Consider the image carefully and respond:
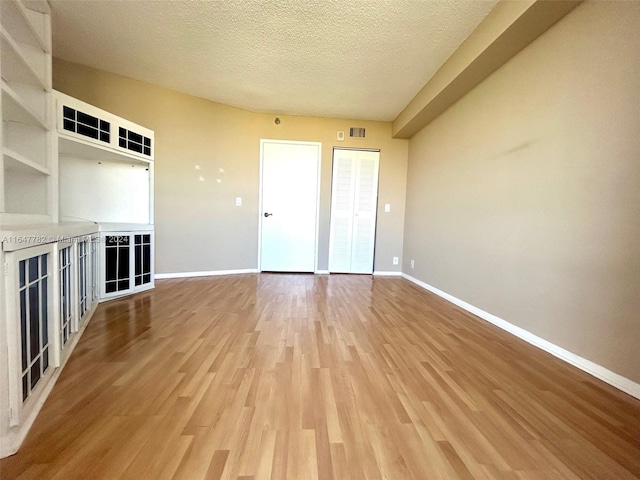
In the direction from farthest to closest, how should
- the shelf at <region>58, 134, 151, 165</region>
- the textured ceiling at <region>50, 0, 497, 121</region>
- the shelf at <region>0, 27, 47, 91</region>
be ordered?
the shelf at <region>58, 134, 151, 165</region> → the textured ceiling at <region>50, 0, 497, 121</region> → the shelf at <region>0, 27, 47, 91</region>

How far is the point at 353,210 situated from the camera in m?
4.31

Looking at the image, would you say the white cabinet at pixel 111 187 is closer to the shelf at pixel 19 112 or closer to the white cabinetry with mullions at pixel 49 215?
the white cabinetry with mullions at pixel 49 215

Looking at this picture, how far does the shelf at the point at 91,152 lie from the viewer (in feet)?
7.45

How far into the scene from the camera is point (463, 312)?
2.58m

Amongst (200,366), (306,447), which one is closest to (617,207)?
(306,447)

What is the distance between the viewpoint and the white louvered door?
426cm

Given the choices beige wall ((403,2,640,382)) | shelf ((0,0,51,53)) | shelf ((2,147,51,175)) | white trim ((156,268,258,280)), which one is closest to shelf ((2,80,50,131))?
shelf ((2,147,51,175))

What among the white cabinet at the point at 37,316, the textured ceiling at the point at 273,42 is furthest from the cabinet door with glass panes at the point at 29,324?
the textured ceiling at the point at 273,42

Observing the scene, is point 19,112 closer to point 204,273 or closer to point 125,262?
point 125,262

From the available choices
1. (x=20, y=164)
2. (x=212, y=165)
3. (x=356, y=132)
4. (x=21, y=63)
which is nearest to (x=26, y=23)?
(x=21, y=63)

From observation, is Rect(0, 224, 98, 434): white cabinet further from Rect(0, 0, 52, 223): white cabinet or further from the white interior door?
the white interior door

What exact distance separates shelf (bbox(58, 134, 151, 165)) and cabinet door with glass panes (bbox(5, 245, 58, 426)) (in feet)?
4.87

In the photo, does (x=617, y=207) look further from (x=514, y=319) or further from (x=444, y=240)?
(x=444, y=240)

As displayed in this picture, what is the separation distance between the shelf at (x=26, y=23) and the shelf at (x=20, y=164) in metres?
0.82
